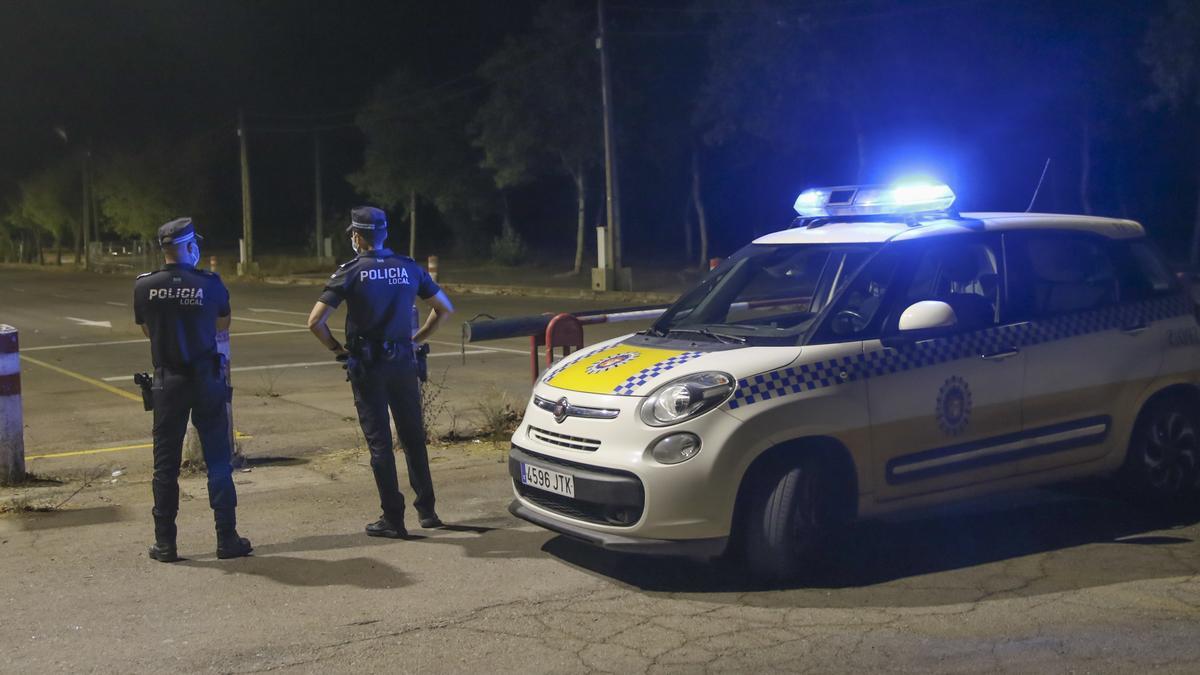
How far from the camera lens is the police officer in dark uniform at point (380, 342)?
648cm

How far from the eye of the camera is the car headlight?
5453 mm

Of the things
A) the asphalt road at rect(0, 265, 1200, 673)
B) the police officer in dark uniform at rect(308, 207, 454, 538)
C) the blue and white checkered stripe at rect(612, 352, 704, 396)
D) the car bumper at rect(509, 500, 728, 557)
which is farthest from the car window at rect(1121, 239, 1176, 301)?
the police officer in dark uniform at rect(308, 207, 454, 538)

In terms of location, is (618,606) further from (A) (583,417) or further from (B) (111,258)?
(B) (111,258)

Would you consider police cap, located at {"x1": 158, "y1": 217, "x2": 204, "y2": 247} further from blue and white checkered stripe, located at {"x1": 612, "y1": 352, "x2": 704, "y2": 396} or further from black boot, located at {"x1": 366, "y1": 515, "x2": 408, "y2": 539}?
blue and white checkered stripe, located at {"x1": 612, "y1": 352, "x2": 704, "y2": 396}

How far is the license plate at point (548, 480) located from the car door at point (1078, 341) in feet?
7.25

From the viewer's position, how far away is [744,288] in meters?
6.76

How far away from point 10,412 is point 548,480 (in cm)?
407

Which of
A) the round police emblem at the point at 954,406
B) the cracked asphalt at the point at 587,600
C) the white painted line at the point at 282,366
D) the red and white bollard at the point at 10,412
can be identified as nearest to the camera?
the cracked asphalt at the point at 587,600

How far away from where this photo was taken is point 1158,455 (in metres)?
6.69

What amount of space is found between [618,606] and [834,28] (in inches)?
1077

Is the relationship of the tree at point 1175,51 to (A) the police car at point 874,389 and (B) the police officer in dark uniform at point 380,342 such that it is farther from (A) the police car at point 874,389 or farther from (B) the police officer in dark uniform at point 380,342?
(B) the police officer in dark uniform at point 380,342

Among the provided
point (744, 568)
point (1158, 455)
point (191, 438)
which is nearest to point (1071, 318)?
point (1158, 455)

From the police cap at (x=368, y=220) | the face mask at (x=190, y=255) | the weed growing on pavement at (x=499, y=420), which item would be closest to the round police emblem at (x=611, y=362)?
the police cap at (x=368, y=220)

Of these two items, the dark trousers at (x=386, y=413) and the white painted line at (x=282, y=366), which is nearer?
the dark trousers at (x=386, y=413)
